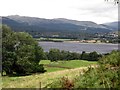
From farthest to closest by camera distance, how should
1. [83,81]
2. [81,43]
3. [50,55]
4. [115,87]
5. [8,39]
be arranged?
[81,43] → [50,55] → [8,39] → [83,81] → [115,87]

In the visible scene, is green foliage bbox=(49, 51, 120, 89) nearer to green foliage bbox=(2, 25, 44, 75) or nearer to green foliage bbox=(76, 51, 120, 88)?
green foliage bbox=(76, 51, 120, 88)

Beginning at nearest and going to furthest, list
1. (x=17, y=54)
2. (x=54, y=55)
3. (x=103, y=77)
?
(x=103, y=77) < (x=17, y=54) < (x=54, y=55)

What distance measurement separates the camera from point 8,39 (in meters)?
59.9

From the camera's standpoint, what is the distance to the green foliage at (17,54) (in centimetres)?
5766

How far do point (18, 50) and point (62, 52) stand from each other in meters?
48.6

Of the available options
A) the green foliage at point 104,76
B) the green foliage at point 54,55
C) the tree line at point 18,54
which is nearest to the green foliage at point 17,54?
the tree line at point 18,54

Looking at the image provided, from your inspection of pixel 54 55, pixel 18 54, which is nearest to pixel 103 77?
pixel 18 54

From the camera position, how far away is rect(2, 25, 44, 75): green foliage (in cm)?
5766

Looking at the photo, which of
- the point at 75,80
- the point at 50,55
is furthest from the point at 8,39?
the point at 75,80

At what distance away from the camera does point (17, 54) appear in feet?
199

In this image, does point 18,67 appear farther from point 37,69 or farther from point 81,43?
point 81,43

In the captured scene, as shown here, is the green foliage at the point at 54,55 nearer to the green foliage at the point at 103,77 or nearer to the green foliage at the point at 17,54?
the green foliage at the point at 17,54

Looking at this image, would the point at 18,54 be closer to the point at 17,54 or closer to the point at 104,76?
the point at 17,54

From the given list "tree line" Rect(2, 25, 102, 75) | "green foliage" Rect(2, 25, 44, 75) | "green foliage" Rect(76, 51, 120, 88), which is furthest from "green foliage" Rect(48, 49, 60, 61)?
"green foliage" Rect(76, 51, 120, 88)
